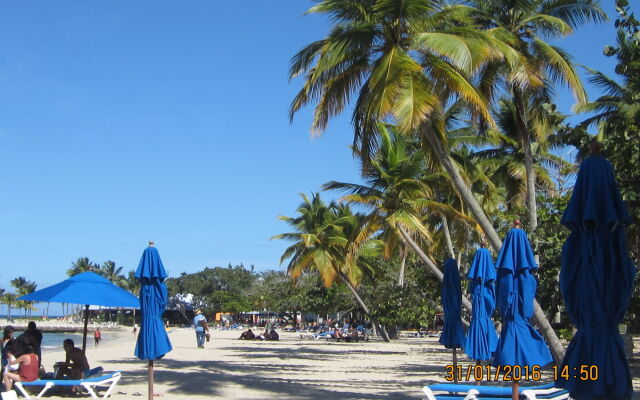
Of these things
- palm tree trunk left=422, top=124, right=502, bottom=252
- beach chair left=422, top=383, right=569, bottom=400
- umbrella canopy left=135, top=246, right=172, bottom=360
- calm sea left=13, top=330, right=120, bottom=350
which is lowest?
calm sea left=13, top=330, right=120, bottom=350

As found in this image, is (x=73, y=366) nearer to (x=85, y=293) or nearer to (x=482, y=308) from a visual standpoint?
(x=85, y=293)

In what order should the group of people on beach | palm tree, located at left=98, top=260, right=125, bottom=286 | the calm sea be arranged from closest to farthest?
the group of people on beach → the calm sea → palm tree, located at left=98, top=260, right=125, bottom=286

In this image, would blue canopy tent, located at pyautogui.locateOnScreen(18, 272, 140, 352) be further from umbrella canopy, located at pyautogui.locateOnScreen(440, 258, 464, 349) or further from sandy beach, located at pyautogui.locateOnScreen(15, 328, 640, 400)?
umbrella canopy, located at pyautogui.locateOnScreen(440, 258, 464, 349)

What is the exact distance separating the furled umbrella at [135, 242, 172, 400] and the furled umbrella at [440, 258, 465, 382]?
5.09 metres

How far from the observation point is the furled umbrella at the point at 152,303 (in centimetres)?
1079

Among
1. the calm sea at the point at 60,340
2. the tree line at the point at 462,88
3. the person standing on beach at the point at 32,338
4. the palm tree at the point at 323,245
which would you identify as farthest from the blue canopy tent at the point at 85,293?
the calm sea at the point at 60,340

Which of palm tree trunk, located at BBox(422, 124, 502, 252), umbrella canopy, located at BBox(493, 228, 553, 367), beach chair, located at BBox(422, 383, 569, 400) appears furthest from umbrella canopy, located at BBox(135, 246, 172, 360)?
palm tree trunk, located at BBox(422, 124, 502, 252)

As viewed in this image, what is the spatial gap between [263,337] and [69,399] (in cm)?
2831

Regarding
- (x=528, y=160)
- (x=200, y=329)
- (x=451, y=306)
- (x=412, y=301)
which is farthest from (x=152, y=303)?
(x=200, y=329)

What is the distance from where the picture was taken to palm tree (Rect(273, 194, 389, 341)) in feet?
111

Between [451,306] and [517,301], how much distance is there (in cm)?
424

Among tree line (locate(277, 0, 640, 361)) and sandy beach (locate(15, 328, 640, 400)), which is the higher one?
tree line (locate(277, 0, 640, 361))

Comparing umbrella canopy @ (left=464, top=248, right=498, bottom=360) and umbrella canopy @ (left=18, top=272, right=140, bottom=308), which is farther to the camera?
umbrella canopy @ (left=18, top=272, right=140, bottom=308)

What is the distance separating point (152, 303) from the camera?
10.9 metres
